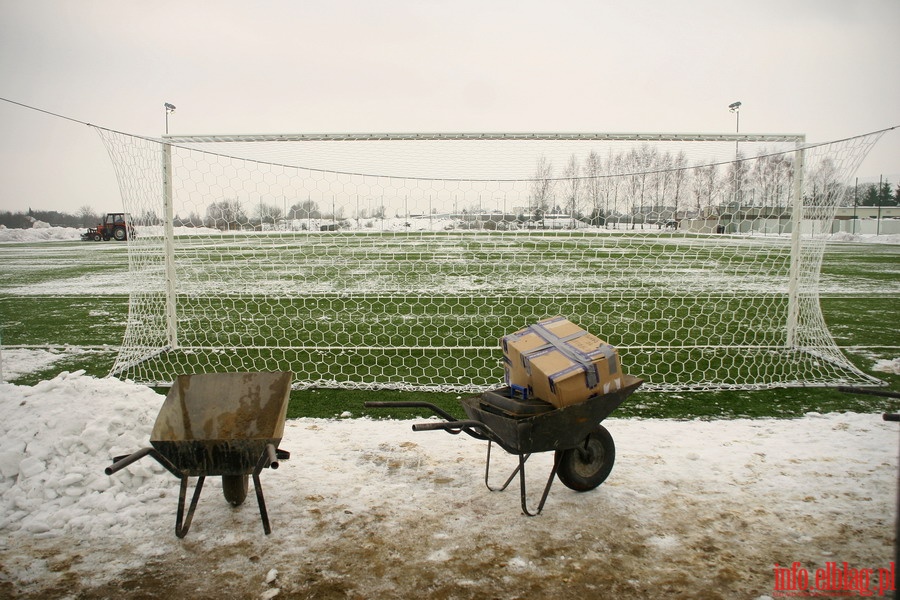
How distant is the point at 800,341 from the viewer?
712 cm

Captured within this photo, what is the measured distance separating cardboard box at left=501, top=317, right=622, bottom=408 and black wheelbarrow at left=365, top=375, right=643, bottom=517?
3.1 inches

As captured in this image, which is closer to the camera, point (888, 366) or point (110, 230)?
point (888, 366)

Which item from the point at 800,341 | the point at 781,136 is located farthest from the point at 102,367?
the point at 800,341

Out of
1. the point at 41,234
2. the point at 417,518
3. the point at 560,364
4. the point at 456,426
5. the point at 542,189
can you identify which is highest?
the point at 41,234

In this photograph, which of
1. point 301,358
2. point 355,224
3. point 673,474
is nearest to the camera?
point 673,474

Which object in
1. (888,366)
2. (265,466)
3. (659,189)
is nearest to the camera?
(265,466)

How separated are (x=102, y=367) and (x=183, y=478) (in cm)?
437

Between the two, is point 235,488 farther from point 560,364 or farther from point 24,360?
point 24,360

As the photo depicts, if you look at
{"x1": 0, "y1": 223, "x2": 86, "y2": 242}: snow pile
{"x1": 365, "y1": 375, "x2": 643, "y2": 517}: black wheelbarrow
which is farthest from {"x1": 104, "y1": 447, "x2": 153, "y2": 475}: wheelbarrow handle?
{"x1": 0, "y1": 223, "x2": 86, "y2": 242}: snow pile

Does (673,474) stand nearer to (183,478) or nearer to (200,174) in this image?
(183,478)

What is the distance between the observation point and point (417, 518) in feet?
10.2

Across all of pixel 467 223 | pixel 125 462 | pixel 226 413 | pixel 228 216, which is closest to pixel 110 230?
pixel 228 216

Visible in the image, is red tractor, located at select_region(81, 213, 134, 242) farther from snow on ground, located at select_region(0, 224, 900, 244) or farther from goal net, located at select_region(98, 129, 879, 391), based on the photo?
goal net, located at select_region(98, 129, 879, 391)

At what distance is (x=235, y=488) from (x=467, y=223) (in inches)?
199
